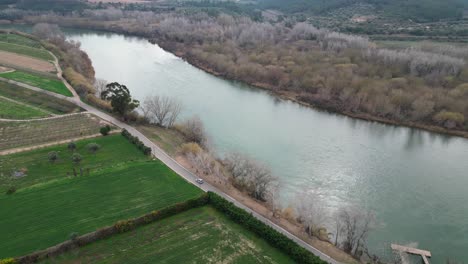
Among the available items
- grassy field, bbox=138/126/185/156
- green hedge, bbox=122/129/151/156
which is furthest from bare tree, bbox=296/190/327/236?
green hedge, bbox=122/129/151/156

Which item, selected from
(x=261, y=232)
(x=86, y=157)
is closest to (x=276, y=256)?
(x=261, y=232)

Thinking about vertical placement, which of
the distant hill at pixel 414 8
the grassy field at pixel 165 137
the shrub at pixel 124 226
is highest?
the distant hill at pixel 414 8

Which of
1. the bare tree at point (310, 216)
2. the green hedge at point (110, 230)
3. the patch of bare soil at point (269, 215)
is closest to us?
the green hedge at point (110, 230)

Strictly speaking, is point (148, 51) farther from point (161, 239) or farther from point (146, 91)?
point (161, 239)

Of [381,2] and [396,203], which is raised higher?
[381,2]

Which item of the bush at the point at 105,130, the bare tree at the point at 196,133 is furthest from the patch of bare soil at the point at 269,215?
Result: the bush at the point at 105,130

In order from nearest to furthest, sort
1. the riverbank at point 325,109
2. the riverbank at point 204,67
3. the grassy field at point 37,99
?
the grassy field at point 37,99 → the riverbank at point 325,109 → the riverbank at point 204,67

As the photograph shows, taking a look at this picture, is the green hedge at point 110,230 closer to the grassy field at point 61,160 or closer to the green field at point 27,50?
the grassy field at point 61,160
